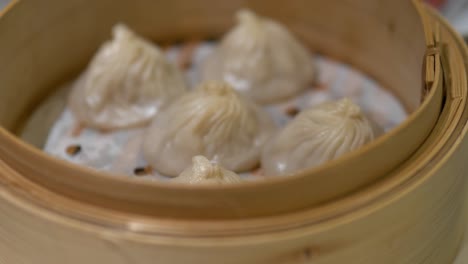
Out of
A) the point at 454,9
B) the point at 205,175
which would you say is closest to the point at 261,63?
the point at 205,175

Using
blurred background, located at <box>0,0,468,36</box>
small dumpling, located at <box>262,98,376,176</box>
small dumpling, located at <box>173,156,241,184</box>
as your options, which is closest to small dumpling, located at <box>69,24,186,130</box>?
small dumpling, located at <box>262,98,376,176</box>

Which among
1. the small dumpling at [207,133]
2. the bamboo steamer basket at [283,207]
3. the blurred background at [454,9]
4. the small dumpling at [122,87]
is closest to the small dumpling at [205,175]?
the bamboo steamer basket at [283,207]

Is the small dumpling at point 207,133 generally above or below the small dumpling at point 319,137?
below

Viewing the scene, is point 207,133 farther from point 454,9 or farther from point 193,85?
point 454,9

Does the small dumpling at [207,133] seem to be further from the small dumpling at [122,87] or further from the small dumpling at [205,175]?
the small dumpling at [205,175]

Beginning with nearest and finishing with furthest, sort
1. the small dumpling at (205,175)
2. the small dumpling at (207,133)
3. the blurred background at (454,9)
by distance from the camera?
the small dumpling at (205,175) → the small dumpling at (207,133) → the blurred background at (454,9)

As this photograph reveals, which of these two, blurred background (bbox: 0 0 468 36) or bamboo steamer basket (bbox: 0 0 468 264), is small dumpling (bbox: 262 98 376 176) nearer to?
bamboo steamer basket (bbox: 0 0 468 264)

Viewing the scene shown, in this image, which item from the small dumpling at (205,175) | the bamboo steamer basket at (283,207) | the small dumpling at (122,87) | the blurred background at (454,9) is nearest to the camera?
the bamboo steamer basket at (283,207)
